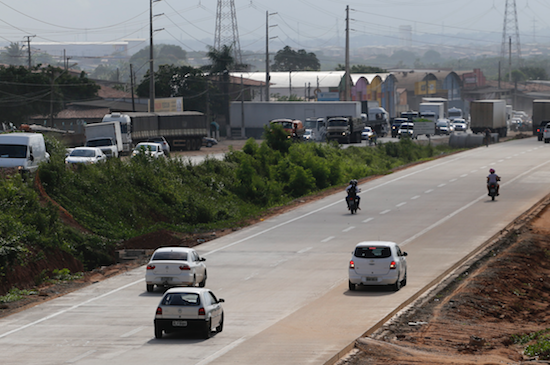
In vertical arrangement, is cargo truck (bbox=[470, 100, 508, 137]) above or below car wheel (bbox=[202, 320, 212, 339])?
above

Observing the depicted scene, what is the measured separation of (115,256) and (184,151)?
5073 cm

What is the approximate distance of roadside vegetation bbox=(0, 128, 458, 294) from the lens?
118 ft

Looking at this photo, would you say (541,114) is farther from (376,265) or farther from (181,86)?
(376,265)

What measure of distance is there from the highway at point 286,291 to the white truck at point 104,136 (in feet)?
55.4

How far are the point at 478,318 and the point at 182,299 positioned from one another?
901 cm

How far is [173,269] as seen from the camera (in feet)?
84.6

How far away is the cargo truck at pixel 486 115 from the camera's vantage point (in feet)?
330

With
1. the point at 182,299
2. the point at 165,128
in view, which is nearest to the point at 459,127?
the point at 165,128

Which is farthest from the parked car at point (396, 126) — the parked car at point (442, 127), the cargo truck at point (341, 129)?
the cargo truck at point (341, 129)

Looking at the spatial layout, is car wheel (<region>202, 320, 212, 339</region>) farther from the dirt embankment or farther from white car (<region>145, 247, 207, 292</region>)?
white car (<region>145, 247, 207, 292</region>)

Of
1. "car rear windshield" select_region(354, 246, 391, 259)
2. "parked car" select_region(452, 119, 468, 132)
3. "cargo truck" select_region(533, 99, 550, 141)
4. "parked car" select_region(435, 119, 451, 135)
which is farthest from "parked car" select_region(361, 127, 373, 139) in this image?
"car rear windshield" select_region(354, 246, 391, 259)

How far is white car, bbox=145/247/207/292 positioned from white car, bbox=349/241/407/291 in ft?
16.5

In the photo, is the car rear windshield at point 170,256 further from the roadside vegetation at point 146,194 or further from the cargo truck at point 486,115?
the cargo truck at point 486,115

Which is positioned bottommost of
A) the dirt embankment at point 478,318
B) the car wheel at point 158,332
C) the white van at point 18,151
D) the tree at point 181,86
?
the dirt embankment at point 478,318
